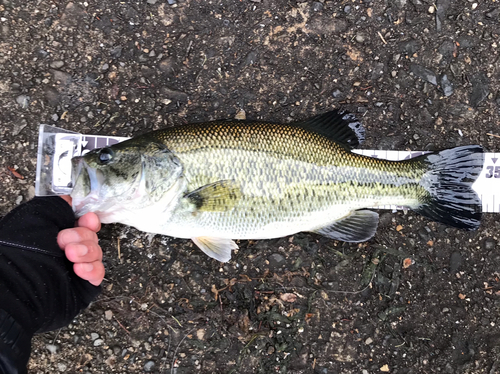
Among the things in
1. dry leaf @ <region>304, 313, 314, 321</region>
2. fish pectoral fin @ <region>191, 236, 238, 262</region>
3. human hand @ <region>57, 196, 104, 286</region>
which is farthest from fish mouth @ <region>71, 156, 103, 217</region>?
dry leaf @ <region>304, 313, 314, 321</region>

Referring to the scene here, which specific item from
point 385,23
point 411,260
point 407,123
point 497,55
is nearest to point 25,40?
point 385,23

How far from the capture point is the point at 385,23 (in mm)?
A: 3207

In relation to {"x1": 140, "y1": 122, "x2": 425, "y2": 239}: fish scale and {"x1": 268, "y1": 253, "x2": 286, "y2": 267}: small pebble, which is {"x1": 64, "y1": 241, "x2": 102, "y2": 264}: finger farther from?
{"x1": 268, "y1": 253, "x2": 286, "y2": 267}: small pebble

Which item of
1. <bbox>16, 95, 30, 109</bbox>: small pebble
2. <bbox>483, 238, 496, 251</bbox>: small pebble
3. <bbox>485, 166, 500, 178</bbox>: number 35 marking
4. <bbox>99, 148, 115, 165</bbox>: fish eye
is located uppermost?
<bbox>16, 95, 30, 109</bbox>: small pebble

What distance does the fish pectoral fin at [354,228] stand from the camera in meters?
2.85

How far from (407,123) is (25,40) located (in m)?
3.56

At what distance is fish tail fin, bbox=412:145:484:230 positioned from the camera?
9.25ft

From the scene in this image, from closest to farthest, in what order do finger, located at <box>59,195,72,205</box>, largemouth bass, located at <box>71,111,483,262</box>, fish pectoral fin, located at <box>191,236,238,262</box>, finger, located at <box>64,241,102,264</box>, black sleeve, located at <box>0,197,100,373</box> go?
black sleeve, located at <box>0,197,100,373</box> < finger, located at <box>64,241,102,264</box> < largemouth bass, located at <box>71,111,483,262</box> < finger, located at <box>59,195,72,205</box> < fish pectoral fin, located at <box>191,236,238,262</box>

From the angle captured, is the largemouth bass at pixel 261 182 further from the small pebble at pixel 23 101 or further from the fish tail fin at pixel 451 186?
the small pebble at pixel 23 101

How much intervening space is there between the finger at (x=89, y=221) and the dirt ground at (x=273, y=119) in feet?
1.77

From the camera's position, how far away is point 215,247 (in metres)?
2.77

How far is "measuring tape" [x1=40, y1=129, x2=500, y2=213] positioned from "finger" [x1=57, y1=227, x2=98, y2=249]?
2.19 ft

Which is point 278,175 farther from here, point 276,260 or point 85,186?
point 85,186

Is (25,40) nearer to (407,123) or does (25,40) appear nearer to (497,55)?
(407,123)
